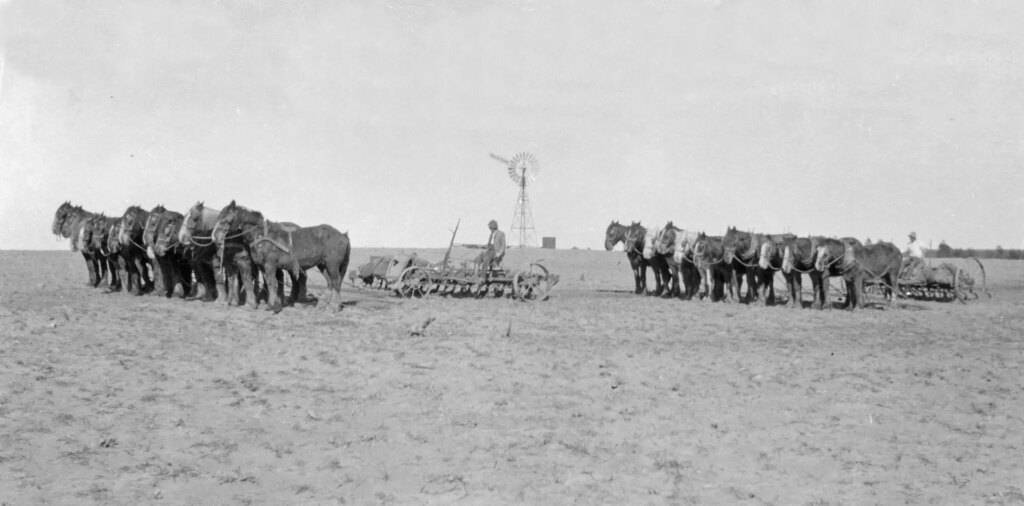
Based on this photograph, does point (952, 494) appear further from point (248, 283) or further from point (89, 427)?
point (248, 283)

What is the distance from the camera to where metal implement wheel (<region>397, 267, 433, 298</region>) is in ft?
74.8

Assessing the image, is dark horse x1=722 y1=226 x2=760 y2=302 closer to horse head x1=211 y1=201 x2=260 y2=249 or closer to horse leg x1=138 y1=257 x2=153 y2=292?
horse head x1=211 y1=201 x2=260 y2=249

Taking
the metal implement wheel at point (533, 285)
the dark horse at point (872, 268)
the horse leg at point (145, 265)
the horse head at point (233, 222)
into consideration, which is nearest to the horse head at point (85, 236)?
the horse leg at point (145, 265)

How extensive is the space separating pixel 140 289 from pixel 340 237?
5.49 meters

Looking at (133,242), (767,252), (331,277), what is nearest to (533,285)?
(767,252)

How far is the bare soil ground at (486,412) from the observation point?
729cm

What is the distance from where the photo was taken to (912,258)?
25750mm

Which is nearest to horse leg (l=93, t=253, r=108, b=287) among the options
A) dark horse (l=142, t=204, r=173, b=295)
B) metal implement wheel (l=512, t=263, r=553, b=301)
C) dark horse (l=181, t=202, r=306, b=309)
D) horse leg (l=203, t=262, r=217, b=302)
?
dark horse (l=142, t=204, r=173, b=295)

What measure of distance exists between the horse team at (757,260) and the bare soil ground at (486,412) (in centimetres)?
508

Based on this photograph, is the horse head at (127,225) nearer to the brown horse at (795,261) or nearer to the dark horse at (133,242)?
the dark horse at (133,242)

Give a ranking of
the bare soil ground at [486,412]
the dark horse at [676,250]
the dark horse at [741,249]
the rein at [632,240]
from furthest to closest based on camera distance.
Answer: the rein at [632,240] < the dark horse at [676,250] < the dark horse at [741,249] < the bare soil ground at [486,412]

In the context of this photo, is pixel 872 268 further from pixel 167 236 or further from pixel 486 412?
pixel 167 236

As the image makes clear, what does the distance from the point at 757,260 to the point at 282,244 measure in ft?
43.4

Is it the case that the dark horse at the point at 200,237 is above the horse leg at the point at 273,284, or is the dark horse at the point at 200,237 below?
above
